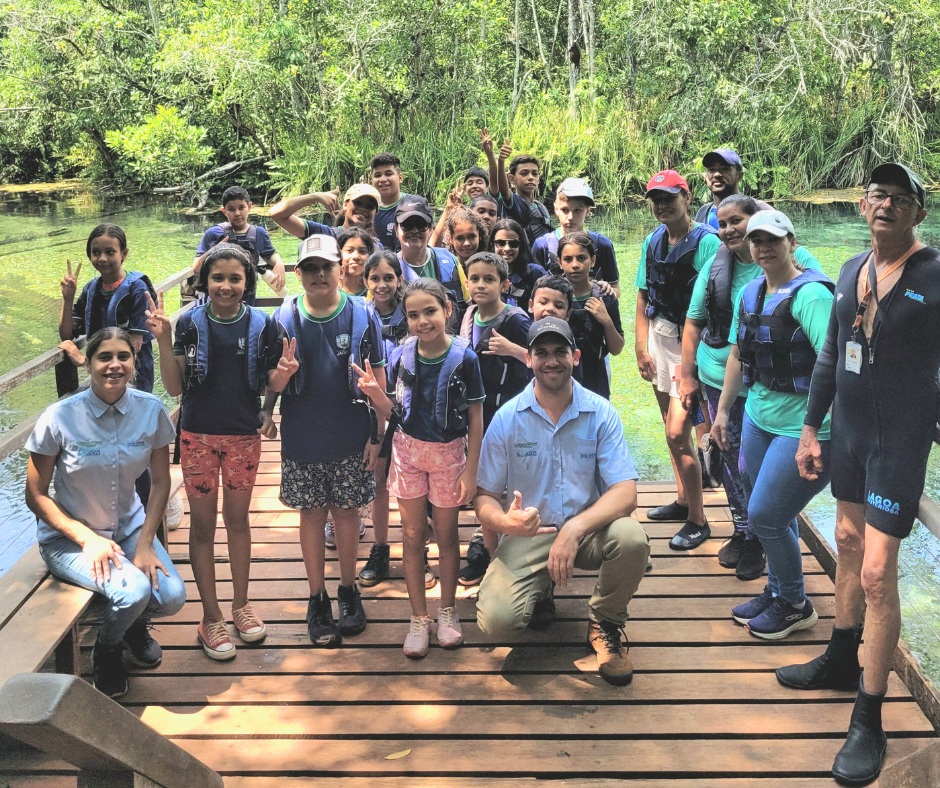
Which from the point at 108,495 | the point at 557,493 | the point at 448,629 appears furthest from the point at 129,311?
the point at 557,493

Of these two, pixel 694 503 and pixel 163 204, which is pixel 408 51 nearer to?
pixel 163 204

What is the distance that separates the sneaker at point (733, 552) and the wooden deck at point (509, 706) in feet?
0.60

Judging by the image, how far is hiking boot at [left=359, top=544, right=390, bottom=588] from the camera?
385 cm

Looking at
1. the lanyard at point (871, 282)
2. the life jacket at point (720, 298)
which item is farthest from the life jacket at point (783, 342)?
the lanyard at point (871, 282)

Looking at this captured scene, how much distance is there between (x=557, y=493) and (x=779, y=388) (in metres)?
0.88

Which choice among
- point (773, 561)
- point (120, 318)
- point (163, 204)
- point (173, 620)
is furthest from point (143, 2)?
point (773, 561)

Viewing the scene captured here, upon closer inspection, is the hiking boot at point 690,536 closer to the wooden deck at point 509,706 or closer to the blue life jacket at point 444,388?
the wooden deck at point 509,706

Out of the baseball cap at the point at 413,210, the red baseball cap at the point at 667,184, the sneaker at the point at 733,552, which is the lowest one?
the sneaker at the point at 733,552

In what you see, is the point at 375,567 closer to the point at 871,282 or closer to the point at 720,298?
the point at 720,298

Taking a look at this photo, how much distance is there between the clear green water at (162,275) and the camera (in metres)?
5.78

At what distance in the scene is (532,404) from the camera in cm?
321

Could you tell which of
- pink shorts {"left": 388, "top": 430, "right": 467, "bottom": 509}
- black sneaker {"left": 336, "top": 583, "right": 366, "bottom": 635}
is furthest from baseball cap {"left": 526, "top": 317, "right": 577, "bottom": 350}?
black sneaker {"left": 336, "top": 583, "right": 366, "bottom": 635}

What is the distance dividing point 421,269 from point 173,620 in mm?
1848

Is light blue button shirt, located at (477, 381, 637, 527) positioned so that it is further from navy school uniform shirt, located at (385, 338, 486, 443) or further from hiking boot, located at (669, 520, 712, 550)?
hiking boot, located at (669, 520, 712, 550)
